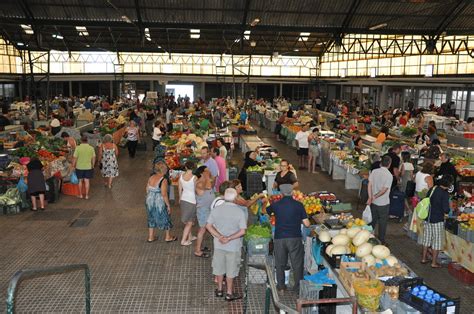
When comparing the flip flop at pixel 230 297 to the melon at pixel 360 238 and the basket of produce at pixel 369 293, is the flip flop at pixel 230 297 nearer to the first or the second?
the melon at pixel 360 238

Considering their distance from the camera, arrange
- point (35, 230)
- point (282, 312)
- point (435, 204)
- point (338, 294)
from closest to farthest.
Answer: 1. point (282, 312)
2. point (338, 294)
3. point (435, 204)
4. point (35, 230)

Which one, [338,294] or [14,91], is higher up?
[14,91]

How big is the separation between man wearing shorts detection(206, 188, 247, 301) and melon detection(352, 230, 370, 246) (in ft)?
4.85

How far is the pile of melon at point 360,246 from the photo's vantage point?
5.85 meters

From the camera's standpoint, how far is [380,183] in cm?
803

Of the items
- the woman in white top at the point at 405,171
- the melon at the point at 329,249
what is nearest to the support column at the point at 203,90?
the woman in white top at the point at 405,171

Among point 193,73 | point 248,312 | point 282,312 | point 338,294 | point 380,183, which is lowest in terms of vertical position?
point 248,312

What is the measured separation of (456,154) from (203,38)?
84.8ft

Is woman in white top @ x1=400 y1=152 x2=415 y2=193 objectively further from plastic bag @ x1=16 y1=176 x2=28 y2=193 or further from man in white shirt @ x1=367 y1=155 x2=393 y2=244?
plastic bag @ x1=16 y1=176 x2=28 y2=193

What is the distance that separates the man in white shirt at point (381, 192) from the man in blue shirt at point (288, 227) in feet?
7.42

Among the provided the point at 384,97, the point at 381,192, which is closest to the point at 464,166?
the point at 381,192

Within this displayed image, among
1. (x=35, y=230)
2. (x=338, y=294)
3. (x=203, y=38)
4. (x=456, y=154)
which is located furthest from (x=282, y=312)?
(x=203, y=38)

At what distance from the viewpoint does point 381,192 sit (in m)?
8.02

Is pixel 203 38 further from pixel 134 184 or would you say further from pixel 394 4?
pixel 134 184
